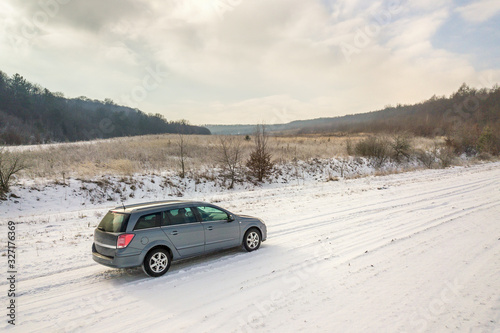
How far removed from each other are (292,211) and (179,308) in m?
8.34

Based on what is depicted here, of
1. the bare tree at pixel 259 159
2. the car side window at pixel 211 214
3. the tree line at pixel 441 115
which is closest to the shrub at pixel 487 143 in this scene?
the tree line at pixel 441 115

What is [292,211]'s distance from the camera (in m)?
12.6

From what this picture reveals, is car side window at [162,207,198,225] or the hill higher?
the hill

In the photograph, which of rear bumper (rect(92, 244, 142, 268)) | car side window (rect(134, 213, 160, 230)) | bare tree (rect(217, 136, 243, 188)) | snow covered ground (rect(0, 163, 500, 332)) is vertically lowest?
snow covered ground (rect(0, 163, 500, 332))

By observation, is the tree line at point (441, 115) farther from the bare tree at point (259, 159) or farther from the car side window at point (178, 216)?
the car side window at point (178, 216)

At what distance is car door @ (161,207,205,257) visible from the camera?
652 centimetres

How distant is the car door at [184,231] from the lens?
652cm

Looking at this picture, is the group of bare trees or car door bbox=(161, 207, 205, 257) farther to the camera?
the group of bare trees

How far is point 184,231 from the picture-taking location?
22.0 feet

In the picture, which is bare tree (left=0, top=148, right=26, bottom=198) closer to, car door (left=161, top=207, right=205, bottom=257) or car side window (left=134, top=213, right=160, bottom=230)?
car side window (left=134, top=213, right=160, bottom=230)

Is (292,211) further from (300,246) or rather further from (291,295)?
(291,295)

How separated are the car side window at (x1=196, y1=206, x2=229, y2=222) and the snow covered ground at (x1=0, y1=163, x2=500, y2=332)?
3.37 feet

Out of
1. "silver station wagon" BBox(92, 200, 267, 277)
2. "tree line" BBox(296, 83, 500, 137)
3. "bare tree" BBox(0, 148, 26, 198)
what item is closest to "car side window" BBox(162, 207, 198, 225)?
"silver station wagon" BBox(92, 200, 267, 277)

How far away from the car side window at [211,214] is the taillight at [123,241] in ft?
6.00
